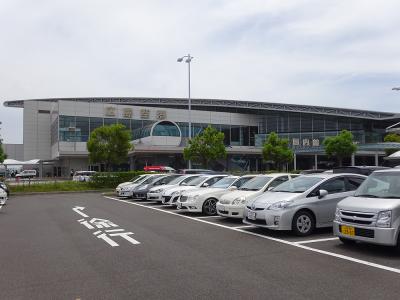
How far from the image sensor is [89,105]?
65.4 m

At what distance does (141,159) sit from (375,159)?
1313 inches

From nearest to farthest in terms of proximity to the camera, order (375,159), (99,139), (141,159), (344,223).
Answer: (344,223), (99,139), (141,159), (375,159)

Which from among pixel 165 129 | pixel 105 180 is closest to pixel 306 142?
pixel 165 129

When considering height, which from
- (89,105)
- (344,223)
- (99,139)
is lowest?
(344,223)

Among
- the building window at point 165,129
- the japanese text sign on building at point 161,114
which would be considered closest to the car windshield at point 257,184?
the building window at point 165,129

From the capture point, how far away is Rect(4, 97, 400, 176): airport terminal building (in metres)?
62.0

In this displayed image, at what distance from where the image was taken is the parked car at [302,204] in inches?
403

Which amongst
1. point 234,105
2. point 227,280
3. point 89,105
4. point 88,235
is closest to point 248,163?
point 234,105

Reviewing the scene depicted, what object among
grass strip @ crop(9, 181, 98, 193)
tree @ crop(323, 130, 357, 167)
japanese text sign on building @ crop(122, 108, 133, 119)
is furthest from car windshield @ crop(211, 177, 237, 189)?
japanese text sign on building @ crop(122, 108, 133, 119)

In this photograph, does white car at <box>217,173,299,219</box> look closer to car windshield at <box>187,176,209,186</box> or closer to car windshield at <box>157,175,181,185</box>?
car windshield at <box>187,176,209,186</box>

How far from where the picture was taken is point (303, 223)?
34.3 ft

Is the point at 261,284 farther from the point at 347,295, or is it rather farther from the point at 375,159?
the point at 375,159

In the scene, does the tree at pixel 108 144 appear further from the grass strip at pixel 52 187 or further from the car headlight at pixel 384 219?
the car headlight at pixel 384 219

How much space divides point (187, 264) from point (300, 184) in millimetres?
4709
